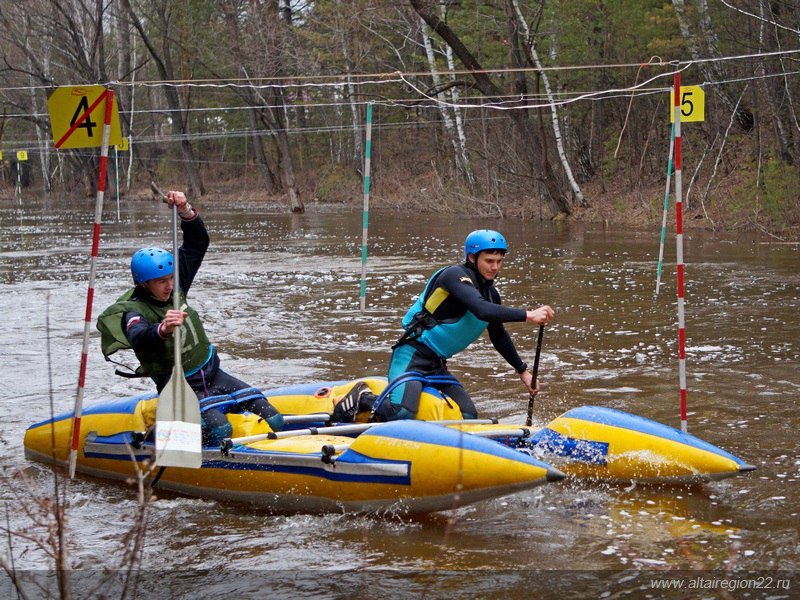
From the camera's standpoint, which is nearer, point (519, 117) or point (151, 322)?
point (151, 322)

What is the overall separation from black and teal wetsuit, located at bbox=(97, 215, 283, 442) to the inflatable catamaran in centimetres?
15

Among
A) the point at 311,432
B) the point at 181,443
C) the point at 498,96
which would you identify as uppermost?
the point at 498,96

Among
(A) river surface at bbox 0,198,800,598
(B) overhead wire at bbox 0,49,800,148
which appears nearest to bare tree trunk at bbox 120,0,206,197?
(B) overhead wire at bbox 0,49,800,148

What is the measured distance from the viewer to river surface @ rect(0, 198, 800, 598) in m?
4.98

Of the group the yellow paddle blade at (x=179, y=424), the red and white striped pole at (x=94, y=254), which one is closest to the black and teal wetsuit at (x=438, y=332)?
the yellow paddle blade at (x=179, y=424)

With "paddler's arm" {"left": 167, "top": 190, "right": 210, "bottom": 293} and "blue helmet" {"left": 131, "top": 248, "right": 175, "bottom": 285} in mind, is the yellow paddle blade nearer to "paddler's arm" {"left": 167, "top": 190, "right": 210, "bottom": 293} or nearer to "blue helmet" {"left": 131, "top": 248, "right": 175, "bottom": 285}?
"blue helmet" {"left": 131, "top": 248, "right": 175, "bottom": 285}

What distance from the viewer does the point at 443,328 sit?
22.1ft

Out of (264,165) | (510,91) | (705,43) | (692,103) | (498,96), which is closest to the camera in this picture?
(692,103)

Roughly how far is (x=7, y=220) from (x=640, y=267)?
943 inches

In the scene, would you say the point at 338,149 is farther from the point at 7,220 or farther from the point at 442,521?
the point at 442,521

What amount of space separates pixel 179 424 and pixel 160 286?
106 cm

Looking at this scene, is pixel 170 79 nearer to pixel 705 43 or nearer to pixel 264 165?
pixel 264 165

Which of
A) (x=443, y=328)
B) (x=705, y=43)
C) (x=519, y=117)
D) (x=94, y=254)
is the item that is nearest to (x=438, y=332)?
(x=443, y=328)

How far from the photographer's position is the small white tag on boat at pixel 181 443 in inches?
222
